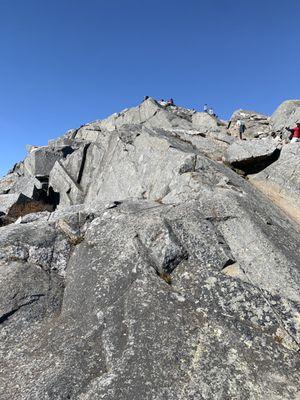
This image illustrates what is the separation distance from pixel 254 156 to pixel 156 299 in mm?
17874

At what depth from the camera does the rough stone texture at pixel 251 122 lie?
52781 millimetres

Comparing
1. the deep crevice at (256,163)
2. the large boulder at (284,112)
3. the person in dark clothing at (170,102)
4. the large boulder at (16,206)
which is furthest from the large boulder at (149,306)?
the person in dark clothing at (170,102)

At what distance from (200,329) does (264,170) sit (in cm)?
1780

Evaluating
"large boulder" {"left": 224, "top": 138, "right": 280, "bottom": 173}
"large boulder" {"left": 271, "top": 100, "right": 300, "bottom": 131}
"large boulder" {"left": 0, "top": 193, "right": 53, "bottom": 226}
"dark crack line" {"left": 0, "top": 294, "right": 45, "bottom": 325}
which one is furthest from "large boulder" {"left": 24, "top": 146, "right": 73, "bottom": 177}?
"dark crack line" {"left": 0, "top": 294, "right": 45, "bottom": 325}

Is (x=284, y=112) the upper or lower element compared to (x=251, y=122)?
lower

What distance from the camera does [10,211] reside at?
30.4 metres

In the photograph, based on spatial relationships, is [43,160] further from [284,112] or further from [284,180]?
[284,112]

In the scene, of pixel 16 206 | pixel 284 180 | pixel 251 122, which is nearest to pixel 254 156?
pixel 284 180

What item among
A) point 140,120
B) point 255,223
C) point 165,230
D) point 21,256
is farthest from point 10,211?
point 140,120

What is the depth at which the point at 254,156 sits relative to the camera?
27.7 metres

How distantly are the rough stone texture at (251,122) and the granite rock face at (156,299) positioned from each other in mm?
33769

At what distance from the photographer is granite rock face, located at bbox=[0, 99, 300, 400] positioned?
34.8 feet

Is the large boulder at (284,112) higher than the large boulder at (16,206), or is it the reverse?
the large boulder at (284,112)

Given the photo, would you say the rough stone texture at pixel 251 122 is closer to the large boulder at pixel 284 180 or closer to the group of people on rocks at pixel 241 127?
the group of people on rocks at pixel 241 127
